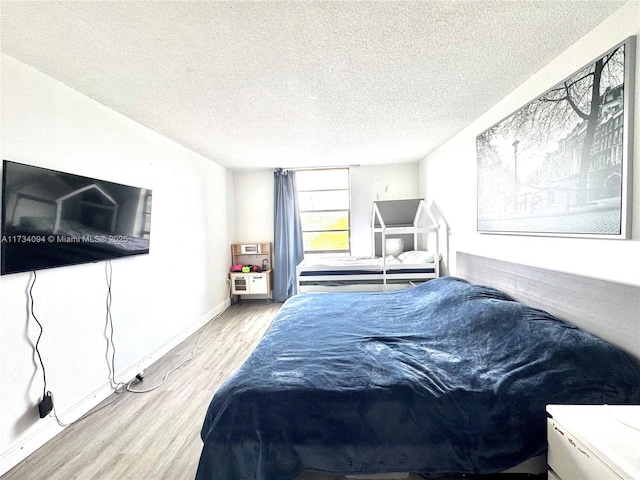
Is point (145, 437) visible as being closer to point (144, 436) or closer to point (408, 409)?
point (144, 436)

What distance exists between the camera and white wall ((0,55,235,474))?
1543mm

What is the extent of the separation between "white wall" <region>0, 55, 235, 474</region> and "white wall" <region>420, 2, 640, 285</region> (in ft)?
10.2

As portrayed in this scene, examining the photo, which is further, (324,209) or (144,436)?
(324,209)

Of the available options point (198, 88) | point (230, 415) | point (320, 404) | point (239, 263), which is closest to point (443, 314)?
point (320, 404)

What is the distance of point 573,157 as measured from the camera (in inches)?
57.1

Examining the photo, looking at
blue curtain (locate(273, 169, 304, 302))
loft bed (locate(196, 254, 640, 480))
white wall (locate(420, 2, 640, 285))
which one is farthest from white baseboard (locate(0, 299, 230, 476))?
white wall (locate(420, 2, 640, 285))

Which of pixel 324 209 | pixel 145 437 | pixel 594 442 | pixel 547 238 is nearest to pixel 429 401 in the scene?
pixel 594 442

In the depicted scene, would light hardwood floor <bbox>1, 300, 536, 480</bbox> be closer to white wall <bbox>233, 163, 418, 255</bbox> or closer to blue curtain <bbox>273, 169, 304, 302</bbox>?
blue curtain <bbox>273, 169, 304, 302</bbox>

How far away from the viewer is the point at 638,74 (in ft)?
3.77

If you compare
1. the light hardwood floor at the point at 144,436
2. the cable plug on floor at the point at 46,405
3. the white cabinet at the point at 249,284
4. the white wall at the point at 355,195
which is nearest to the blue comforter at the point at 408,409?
the light hardwood floor at the point at 144,436

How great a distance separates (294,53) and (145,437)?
2.47 meters

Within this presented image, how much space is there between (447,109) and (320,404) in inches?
94.4

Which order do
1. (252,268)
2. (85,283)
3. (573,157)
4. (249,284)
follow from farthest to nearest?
(252,268)
(249,284)
(85,283)
(573,157)

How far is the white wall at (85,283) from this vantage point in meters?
1.54
